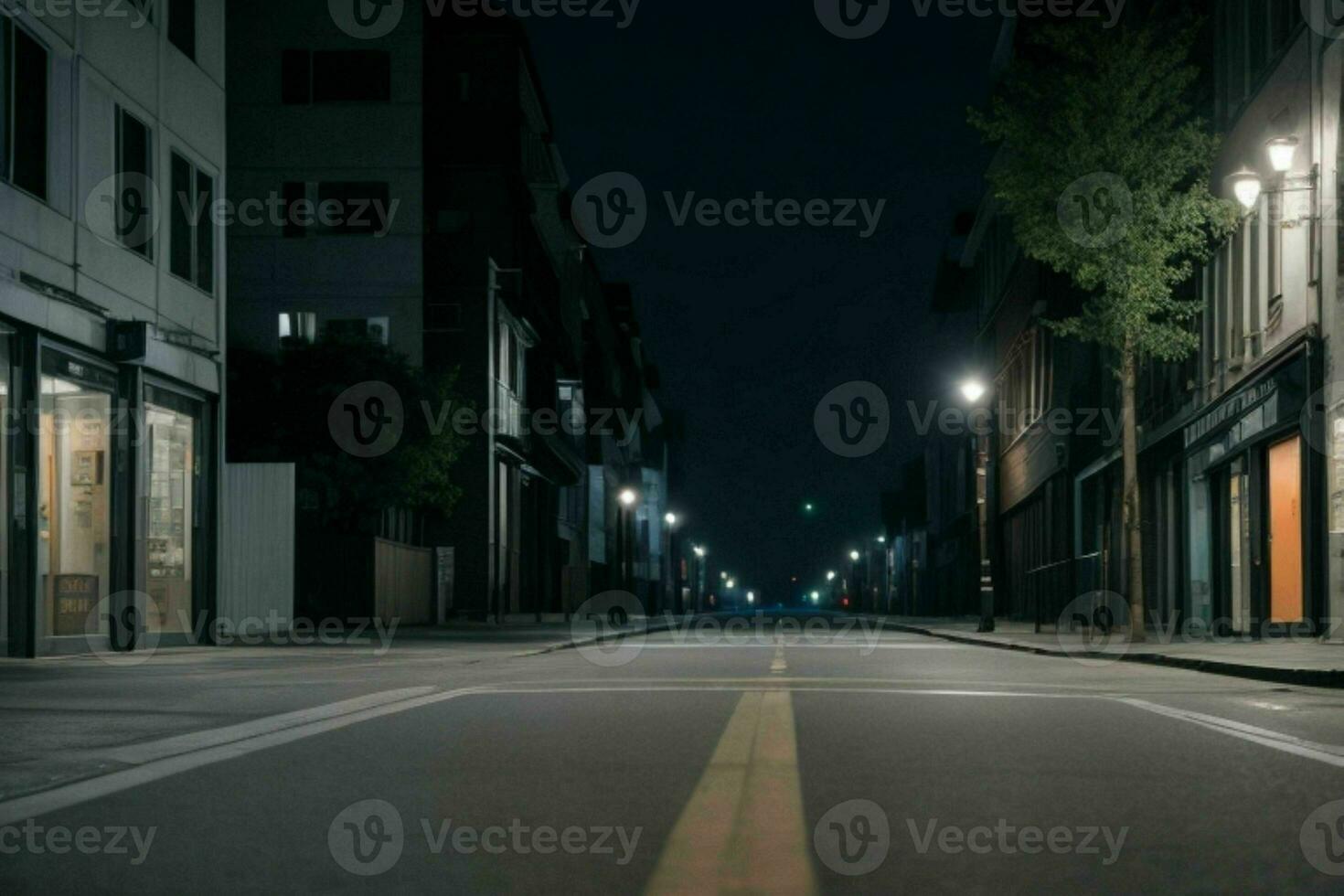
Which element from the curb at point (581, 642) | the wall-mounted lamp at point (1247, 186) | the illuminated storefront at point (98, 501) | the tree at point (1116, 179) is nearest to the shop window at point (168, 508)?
the illuminated storefront at point (98, 501)

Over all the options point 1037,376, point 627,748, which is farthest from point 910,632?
point 627,748

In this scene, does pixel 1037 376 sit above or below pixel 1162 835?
above

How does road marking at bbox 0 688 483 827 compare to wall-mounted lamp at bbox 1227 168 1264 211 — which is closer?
road marking at bbox 0 688 483 827

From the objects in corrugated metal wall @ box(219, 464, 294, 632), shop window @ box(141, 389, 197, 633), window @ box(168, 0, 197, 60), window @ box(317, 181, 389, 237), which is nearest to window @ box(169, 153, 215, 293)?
window @ box(168, 0, 197, 60)

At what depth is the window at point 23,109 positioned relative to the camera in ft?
65.0

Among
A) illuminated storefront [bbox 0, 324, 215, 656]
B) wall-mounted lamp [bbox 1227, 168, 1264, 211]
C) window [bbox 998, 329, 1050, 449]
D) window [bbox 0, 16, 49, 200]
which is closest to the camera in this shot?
window [bbox 0, 16, 49, 200]

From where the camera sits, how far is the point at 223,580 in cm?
2731

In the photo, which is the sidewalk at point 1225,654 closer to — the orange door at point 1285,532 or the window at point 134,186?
the orange door at point 1285,532

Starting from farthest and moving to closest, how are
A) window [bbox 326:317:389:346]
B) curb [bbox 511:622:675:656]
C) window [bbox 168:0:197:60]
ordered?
window [bbox 326:317:389:346] → window [bbox 168:0:197:60] → curb [bbox 511:622:675:656]

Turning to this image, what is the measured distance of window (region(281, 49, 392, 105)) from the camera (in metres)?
47.9

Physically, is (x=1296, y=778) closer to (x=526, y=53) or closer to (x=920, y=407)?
(x=526, y=53)

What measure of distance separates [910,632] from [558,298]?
29992 mm

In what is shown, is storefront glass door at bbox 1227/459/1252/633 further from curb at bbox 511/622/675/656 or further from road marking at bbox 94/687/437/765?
road marking at bbox 94/687/437/765

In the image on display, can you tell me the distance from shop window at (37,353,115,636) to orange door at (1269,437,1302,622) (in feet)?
56.9
